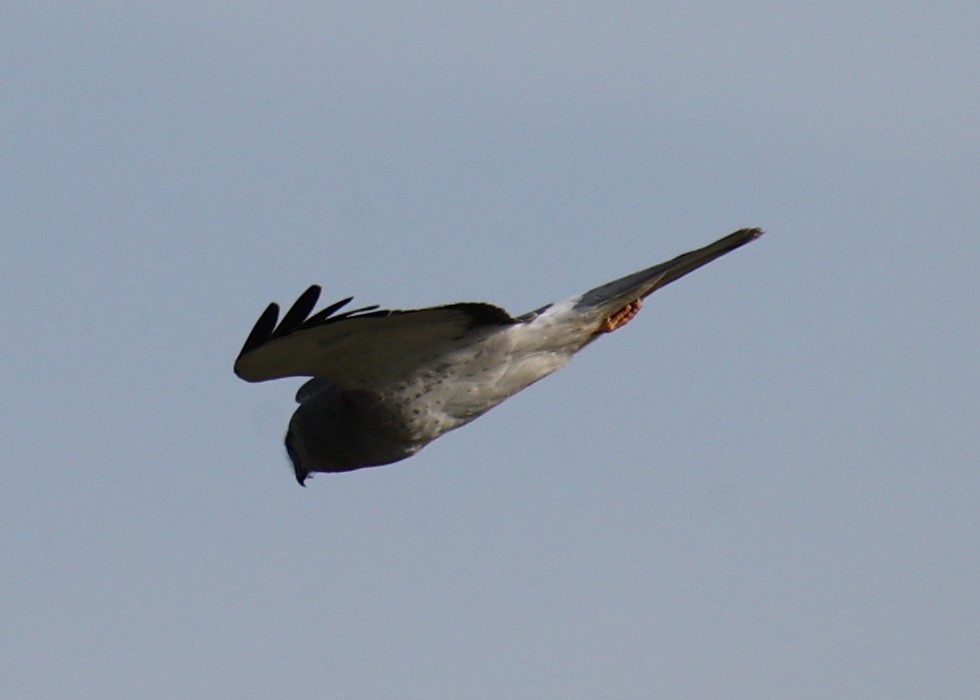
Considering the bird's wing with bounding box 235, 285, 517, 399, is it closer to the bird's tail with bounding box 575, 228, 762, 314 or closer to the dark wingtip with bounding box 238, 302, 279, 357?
the dark wingtip with bounding box 238, 302, 279, 357

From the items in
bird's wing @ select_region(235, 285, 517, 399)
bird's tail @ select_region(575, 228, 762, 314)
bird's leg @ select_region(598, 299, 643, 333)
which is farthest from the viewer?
bird's leg @ select_region(598, 299, 643, 333)

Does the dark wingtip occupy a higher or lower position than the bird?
higher

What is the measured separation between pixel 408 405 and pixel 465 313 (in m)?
1.17

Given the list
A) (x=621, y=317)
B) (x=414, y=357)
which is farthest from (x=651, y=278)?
(x=414, y=357)

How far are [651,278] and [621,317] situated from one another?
457mm

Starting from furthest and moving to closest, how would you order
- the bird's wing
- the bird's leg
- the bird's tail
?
the bird's leg → the bird's tail → the bird's wing

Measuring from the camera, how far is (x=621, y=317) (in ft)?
42.0

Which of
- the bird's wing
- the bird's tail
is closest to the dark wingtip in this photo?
the bird's wing

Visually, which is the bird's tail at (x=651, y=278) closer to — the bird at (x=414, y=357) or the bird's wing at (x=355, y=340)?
the bird at (x=414, y=357)

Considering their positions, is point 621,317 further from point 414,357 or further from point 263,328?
point 263,328

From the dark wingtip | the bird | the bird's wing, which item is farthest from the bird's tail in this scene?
the dark wingtip

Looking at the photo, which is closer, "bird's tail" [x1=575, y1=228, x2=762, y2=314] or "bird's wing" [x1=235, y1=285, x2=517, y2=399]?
"bird's wing" [x1=235, y1=285, x2=517, y2=399]

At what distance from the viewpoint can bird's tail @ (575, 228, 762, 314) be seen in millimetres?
12211

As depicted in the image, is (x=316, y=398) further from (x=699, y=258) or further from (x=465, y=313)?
(x=699, y=258)
